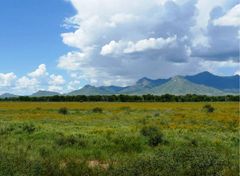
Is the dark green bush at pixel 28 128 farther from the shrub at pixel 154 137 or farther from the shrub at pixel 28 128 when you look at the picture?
the shrub at pixel 154 137

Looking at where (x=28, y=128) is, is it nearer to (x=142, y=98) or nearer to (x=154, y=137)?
(x=154, y=137)

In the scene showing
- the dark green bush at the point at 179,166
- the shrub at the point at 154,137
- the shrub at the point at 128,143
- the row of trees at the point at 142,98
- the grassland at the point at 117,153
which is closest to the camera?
the dark green bush at the point at 179,166

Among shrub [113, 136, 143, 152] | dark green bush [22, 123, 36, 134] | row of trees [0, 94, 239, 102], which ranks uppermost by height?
row of trees [0, 94, 239, 102]

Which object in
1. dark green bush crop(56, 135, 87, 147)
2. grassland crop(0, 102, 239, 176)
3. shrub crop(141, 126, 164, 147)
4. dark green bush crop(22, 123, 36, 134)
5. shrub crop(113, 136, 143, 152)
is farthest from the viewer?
dark green bush crop(22, 123, 36, 134)

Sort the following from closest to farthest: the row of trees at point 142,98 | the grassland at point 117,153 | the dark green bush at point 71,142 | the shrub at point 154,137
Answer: the grassland at point 117,153, the dark green bush at point 71,142, the shrub at point 154,137, the row of trees at point 142,98

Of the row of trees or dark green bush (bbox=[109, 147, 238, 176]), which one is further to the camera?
the row of trees

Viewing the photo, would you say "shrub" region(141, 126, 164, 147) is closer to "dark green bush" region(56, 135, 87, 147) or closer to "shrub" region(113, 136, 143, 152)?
"shrub" region(113, 136, 143, 152)

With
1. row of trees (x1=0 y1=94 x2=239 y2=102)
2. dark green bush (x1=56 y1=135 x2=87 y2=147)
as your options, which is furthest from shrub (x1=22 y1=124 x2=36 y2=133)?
row of trees (x1=0 y1=94 x2=239 y2=102)

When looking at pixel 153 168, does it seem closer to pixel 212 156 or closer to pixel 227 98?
pixel 212 156

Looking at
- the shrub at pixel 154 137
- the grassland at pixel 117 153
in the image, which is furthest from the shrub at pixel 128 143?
the shrub at pixel 154 137

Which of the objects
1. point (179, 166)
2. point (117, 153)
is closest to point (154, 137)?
point (117, 153)

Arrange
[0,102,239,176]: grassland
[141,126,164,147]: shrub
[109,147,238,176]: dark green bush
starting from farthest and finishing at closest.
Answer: [141,126,164,147]: shrub < [0,102,239,176]: grassland < [109,147,238,176]: dark green bush

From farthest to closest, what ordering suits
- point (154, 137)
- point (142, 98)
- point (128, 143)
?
point (142, 98) → point (154, 137) → point (128, 143)

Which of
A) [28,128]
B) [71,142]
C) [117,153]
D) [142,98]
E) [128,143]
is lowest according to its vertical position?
[117,153]
